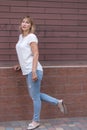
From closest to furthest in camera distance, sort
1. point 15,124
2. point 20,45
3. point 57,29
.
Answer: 1. point 20,45
2. point 15,124
3. point 57,29

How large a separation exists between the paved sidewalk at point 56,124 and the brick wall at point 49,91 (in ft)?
0.30

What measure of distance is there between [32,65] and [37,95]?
0.49 m

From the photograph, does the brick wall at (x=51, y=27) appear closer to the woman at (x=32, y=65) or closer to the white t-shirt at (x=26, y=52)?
the woman at (x=32, y=65)

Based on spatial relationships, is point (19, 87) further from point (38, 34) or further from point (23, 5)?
point (23, 5)

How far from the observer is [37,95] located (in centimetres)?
547

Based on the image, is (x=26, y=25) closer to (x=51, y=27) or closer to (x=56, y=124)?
(x=51, y=27)

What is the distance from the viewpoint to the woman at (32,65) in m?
5.26

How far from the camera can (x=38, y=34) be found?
Answer: 6117mm

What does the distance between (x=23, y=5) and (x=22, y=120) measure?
1.84 metres

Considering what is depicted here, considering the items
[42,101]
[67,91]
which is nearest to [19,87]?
[42,101]

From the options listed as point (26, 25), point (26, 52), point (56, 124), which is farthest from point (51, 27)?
point (56, 124)

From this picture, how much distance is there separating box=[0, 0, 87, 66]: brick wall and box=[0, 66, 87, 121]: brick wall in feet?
0.98

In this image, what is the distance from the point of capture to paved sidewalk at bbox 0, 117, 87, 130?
5602 millimetres

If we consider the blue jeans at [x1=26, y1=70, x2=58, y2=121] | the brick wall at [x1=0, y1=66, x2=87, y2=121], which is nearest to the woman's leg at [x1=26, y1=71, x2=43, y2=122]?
the blue jeans at [x1=26, y1=70, x2=58, y2=121]
